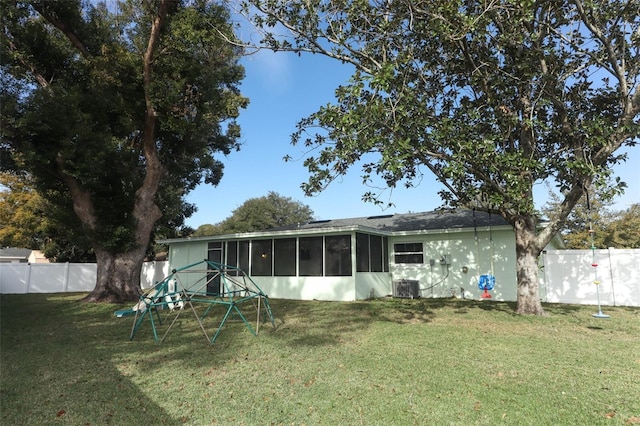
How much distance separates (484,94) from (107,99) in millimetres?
11344

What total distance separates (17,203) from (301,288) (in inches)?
1007

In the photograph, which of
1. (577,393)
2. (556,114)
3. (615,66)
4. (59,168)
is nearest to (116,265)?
(59,168)

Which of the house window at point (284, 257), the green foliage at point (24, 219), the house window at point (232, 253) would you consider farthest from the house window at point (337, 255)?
the green foliage at point (24, 219)

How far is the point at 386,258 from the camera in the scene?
14453mm

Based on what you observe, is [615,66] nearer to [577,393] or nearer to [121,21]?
[577,393]

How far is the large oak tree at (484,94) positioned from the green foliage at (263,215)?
109ft

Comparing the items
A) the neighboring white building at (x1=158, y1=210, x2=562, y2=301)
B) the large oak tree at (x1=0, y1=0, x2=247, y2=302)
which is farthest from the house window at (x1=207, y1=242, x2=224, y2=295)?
the large oak tree at (x1=0, y1=0, x2=247, y2=302)

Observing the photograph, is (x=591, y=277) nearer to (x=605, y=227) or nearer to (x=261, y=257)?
(x=261, y=257)

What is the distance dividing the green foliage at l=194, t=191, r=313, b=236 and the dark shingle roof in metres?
24.7

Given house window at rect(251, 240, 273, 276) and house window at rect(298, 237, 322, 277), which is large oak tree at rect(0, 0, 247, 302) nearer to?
house window at rect(251, 240, 273, 276)

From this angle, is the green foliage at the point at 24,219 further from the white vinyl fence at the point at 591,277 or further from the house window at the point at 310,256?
the white vinyl fence at the point at 591,277

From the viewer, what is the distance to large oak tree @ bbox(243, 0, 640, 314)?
7238mm

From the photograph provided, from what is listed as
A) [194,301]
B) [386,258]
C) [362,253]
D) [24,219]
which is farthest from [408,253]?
[24,219]

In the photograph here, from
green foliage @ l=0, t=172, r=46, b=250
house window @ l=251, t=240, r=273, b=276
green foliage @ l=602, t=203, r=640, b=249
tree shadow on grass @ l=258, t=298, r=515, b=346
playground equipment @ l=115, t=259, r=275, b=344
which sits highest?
green foliage @ l=0, t=172, r=46, b=250
